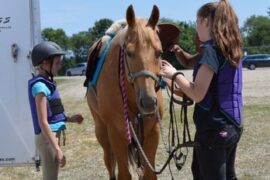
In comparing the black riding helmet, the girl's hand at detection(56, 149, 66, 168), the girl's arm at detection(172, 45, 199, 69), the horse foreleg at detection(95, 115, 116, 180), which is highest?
the black riding helmet

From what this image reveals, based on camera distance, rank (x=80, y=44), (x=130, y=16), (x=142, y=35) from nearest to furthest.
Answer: (x=142, y=35)
(x=130, y=16)
(x=80, y=44)

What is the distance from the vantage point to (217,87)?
119 inches

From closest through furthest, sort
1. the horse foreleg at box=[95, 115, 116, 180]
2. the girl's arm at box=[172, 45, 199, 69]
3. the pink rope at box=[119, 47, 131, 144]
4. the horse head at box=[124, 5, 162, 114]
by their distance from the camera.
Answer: the horse head at box=[124, 5, 162, 114] → the pink rope at box=[119, 47, 131, 144] → the girl's arm at box=[172, 45, 199, 69] → the horse foreleg at box=[95, 115, 116, 180]

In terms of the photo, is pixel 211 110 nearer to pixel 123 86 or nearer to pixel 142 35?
pixel 142 35

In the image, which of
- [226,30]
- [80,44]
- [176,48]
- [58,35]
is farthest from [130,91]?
[58,35]

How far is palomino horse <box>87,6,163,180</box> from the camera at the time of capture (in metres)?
3.62

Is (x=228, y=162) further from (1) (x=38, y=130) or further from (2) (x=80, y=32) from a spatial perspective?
(2) (x=80, y=32)

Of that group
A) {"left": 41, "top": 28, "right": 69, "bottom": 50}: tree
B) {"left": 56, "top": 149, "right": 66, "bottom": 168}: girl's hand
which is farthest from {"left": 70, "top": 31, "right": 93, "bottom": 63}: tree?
{"left": 56, "top": 149, "right": 66, "bottom": 168}: girl's hand

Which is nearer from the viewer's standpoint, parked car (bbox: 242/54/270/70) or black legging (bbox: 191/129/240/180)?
black legging (bbox: 191/129/240/180)

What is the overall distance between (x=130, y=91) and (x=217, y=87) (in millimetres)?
1364

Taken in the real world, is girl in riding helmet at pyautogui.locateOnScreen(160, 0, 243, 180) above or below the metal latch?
below

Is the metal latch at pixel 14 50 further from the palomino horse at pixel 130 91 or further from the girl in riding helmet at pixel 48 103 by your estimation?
the girl in riding helmet at pixel 48 103

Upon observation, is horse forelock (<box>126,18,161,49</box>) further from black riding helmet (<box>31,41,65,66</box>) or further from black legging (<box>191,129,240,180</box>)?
black legging (<box>191,129,240,180</box>)

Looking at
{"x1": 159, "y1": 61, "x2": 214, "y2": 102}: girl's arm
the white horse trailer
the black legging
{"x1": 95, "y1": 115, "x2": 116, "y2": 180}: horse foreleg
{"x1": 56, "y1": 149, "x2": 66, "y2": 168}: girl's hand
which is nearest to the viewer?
{"x1": 159, "y1": 61, "x2": 214, "y2": 102}: girl's arm
